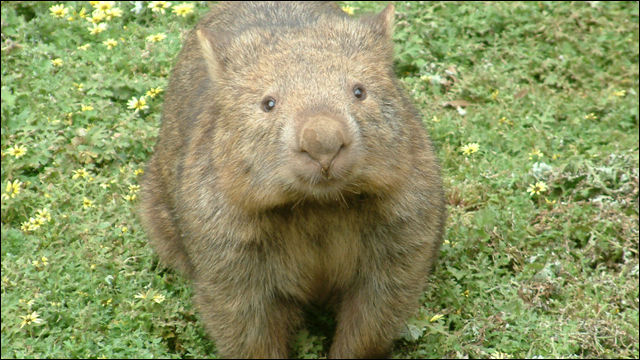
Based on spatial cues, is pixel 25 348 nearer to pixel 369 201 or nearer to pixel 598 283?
pixel 369 201

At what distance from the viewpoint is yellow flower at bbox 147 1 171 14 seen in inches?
317

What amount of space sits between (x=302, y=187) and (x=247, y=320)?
3.92 feet

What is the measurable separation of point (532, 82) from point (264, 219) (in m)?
4.06

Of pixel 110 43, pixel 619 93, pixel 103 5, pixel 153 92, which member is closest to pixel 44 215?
pixel 153 92

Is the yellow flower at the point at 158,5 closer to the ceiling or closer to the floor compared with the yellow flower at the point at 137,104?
closer to the ceiling

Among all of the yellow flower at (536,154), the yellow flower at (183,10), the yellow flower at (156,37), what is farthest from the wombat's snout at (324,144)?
the yellow flower at (183,10)

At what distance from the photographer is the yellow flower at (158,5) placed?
26.4 feet

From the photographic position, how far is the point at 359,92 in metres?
4.56

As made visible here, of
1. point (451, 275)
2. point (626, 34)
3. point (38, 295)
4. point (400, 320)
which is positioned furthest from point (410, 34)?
point (38, 295)

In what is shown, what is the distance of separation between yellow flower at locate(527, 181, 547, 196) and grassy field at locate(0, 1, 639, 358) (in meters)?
0.01

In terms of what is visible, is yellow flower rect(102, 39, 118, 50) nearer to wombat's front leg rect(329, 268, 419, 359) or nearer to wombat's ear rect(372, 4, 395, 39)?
wombat's ear rect(372, 4, 395, 39)

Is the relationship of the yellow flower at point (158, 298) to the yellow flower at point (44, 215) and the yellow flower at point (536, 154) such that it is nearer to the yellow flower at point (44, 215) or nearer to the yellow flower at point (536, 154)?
the yellow flower at point (44, 215)

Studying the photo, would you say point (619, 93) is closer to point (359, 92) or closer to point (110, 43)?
point (359, 92)

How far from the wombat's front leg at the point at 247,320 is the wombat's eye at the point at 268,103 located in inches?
41.1
